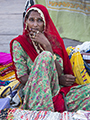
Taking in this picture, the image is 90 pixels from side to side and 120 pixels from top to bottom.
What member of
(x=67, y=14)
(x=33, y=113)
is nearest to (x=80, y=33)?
(x=67, y=14)

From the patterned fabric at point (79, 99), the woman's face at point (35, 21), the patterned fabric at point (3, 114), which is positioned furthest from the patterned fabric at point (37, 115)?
the woman's face at point (35, 21)

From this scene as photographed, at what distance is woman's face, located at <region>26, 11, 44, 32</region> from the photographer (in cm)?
179

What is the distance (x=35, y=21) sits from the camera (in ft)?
5.90

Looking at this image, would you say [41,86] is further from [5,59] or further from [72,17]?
[72,17]

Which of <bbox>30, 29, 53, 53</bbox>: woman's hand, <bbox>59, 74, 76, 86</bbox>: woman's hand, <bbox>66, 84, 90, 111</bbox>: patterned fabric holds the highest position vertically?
<bbox>30, 29, 53, 53</bbox>: woman's hand

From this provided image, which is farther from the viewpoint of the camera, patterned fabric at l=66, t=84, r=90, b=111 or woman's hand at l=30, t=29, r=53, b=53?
woman's hand at l=30, t=29, r=53, b=53

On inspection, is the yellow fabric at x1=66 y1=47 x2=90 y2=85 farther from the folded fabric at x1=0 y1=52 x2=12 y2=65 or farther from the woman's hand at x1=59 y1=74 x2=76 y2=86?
the folded fabric at x1=0 y1=52 x2=12 y2=65

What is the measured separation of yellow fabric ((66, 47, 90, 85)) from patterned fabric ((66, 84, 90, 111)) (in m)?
0.29

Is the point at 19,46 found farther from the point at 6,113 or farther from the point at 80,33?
the point at 80,33

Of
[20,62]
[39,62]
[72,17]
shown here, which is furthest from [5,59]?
[72,17]

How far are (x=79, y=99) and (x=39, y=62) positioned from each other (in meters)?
0.55

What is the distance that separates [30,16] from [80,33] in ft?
5.85

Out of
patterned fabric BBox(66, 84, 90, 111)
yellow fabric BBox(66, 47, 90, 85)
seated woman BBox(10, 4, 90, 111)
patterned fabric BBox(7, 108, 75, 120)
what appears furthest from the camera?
yellow fabric BBox(66, 47, 90, 85)

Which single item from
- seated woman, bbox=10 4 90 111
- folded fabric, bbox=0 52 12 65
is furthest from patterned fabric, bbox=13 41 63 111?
folded fabric, bbox=0 52 12 65
